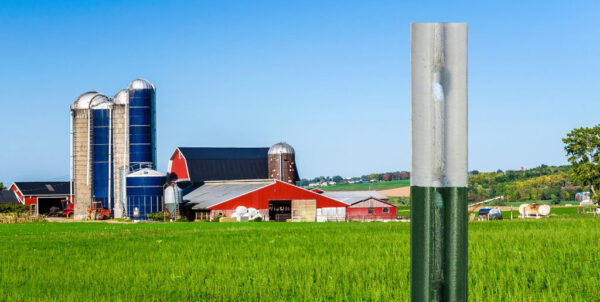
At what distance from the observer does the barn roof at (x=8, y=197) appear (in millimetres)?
88375

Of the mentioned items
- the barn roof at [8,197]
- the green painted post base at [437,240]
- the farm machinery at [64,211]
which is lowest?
the farm machinery at [64,211]

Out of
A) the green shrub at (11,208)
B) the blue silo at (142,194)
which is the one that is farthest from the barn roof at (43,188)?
the blue silo at (142,194)

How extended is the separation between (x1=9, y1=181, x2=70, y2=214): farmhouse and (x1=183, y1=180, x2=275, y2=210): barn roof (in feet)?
74.3

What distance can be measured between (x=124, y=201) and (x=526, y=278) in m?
61.8

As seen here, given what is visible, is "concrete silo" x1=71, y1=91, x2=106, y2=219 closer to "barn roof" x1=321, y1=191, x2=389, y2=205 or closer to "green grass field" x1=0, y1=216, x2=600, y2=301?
"barn roof" x1=321, y1=191, x2=389, y2=205

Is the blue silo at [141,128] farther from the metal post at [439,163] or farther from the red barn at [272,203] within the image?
the metal post at [439,163]

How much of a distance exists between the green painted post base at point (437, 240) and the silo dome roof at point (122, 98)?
7038 cm

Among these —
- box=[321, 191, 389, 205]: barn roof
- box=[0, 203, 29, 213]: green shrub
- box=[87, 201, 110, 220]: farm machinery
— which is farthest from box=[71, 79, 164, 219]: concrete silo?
box=[321, 191, 389, 205]: barn roof

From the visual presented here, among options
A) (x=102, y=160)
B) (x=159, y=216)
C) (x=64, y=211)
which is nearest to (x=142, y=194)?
(x=159, y=216)

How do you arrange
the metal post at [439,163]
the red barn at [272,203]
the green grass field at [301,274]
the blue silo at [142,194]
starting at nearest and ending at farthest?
the metal post at [439,163] → the green grass field at [301,274] → the red barn at [272,203] → the blue silo at [142,194]

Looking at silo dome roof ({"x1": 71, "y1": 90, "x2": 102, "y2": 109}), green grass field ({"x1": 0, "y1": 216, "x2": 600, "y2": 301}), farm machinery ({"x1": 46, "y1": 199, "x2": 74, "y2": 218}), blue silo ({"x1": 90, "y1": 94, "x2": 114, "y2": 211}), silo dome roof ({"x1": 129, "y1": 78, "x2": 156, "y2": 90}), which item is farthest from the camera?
farm machinery ({"x1": 46, "y1": 199, "x2": 74, "y2": 218})

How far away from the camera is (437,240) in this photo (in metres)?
1.57

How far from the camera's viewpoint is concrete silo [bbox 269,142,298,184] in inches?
3088

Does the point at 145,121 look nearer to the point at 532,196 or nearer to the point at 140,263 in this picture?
the point at 140,263
